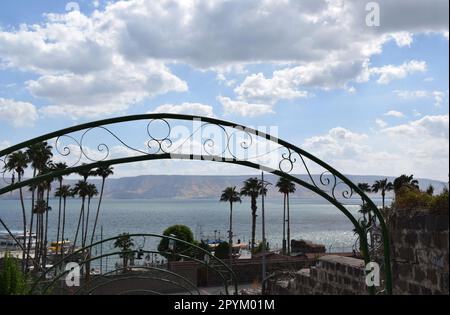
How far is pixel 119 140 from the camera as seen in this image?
5242mm

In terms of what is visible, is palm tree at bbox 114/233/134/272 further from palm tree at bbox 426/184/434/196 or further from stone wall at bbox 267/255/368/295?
palm tree at bbox 426/184/434/196

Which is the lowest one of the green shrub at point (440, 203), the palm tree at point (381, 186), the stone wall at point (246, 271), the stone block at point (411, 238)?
the stone wall at point (246, 271)

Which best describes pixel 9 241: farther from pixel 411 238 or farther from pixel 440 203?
pixel 440 203

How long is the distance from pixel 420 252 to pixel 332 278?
3.13 metres

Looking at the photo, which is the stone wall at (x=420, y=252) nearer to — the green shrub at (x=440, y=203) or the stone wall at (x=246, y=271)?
the green shrub at (x=440, y=203)

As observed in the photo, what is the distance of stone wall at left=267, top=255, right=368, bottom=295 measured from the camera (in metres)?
7.27

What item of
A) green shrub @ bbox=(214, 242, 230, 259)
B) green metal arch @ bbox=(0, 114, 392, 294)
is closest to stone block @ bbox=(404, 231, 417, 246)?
green metal arch @ bbox=(0, 114, 392, 294)

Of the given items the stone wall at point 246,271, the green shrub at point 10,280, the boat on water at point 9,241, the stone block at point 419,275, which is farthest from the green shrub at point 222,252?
the stone block at point 419,275

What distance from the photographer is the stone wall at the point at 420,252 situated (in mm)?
4602

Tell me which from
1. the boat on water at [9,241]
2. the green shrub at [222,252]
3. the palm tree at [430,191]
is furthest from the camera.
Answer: the green shrub at [222,252]

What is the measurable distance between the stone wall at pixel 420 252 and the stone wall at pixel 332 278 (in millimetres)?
1570
